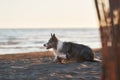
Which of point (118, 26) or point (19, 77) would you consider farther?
point (19, 77)

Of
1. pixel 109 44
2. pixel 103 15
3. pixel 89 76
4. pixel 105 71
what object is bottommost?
pixel 89 76

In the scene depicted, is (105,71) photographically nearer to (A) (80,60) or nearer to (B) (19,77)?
(B) (19,77)

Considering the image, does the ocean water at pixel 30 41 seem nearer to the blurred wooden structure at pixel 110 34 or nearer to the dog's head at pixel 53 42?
the dog's head at pixel 53 42

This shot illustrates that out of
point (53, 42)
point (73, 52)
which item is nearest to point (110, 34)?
point (73, 52)

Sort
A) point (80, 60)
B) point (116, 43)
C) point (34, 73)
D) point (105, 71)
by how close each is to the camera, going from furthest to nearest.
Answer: point (80, 60) → point (34, 73) → point (105, 71) → point (116, 43)

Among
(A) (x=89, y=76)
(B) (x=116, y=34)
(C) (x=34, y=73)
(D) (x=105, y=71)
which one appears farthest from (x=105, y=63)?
(C) (x=34, y=73)

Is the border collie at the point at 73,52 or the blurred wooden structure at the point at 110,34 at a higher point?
the blurred wooden structure at the point at 110,34

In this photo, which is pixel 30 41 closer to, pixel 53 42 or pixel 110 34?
pixel 53 42

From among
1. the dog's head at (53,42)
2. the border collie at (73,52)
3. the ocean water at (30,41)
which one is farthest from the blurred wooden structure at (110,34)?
the ocean water at (30,41)

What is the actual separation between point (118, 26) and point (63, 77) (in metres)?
4.33

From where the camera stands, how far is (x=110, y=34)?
356cm

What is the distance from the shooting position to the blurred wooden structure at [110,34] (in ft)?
11.5

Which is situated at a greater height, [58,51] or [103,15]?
[103,15]

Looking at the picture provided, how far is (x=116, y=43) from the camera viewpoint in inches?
138
